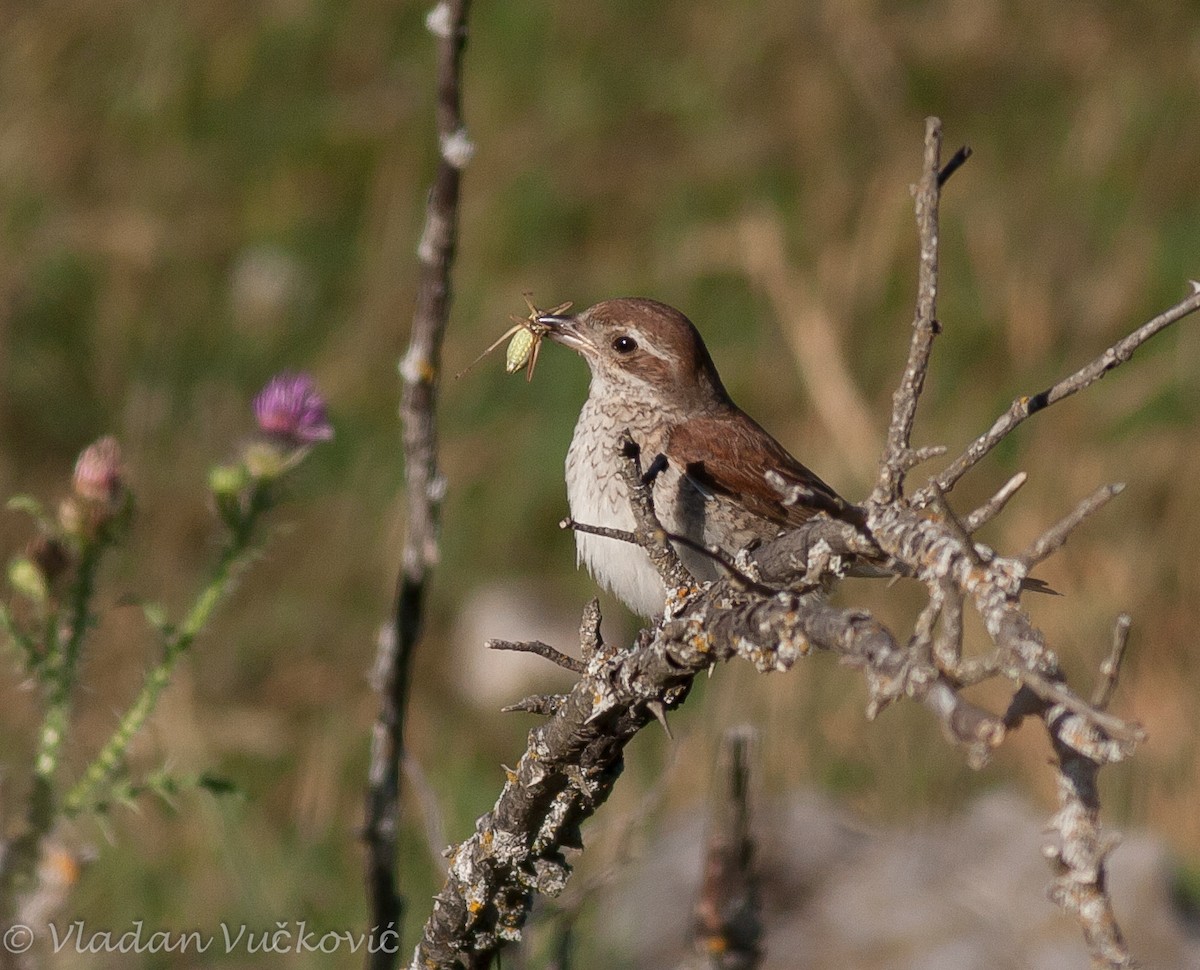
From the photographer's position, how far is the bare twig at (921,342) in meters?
1.94

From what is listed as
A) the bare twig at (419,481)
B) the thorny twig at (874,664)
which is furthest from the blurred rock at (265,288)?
the thorny twig at (874,664)

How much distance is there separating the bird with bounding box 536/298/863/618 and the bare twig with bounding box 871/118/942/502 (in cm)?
185

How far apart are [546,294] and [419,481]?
5769mm

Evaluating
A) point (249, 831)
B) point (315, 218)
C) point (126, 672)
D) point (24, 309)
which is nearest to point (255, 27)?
point (315, 218)

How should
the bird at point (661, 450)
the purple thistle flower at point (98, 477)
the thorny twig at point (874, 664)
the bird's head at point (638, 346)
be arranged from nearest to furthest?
the thorny twig at point (874, 664) < the purple thistle flower at point (98, 477) < the bird at point (661, 450) < the bird's head at point (638, 346)

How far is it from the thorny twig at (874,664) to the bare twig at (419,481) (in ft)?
1.43

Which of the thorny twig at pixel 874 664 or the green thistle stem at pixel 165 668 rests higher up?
the green thistle stem at pixel 165 668

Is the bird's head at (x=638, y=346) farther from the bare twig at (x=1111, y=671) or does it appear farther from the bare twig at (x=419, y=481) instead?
the bare twig at (x=1111, y=671)

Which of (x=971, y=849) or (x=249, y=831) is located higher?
(x=249, y=831)

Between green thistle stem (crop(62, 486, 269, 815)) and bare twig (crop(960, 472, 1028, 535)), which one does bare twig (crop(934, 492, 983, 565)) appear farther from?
green thistle stem (crop(62, 486, 269, 815))

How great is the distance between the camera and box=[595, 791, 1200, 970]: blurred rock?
16.3 feet

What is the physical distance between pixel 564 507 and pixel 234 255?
8.25 feet

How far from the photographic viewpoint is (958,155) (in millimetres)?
2031

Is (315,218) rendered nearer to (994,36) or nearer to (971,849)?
(994,36)
